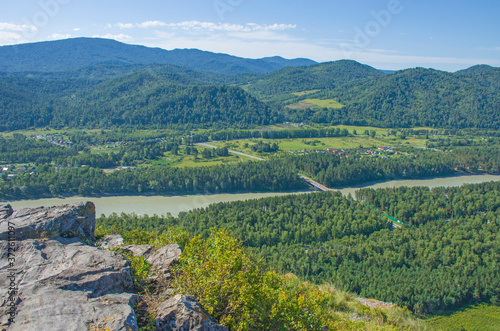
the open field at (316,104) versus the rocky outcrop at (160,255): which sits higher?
the open field at (316,104)

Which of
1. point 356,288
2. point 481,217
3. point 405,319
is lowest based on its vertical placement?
point 356,288

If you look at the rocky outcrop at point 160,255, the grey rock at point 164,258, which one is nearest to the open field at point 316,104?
the rocky outcrop at point 160,255

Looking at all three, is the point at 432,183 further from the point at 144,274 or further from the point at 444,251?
the point at 144,274

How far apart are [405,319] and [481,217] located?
1440 inches

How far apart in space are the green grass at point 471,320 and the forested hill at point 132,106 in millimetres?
104122

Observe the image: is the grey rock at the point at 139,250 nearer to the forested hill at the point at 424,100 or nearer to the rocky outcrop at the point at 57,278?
the rocky outcrop at the point at 57,278

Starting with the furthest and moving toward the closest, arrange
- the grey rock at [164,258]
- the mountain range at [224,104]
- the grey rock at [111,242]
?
the mountain range at [224,104] < the grey rock at [111,242] < the grey rock at [164,258]

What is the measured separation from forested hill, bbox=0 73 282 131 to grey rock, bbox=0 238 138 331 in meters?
118

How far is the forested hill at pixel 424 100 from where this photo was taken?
457ft

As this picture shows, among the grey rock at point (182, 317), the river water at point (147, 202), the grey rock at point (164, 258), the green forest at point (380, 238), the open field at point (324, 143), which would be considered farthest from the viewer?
the open field at point (324, 143)

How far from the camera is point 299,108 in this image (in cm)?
15912

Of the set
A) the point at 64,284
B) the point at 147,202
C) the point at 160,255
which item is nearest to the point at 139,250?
the point at 160,255

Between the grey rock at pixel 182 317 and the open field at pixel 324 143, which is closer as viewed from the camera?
the grey rock at pixel 182 317

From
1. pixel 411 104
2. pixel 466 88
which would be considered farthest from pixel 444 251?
pixel 466 88
